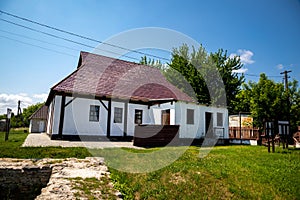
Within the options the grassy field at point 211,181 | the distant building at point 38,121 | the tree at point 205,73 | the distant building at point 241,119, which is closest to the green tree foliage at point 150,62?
the tree at point 205,73

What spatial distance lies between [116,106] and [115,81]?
2055 mm

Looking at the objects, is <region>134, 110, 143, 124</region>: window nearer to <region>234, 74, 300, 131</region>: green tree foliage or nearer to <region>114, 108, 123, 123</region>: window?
<region>114, 108, 123, 123</region>: window

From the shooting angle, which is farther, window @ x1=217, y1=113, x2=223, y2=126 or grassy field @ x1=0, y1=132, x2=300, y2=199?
window @ x1=217, y1=113, x2=223, y2=126

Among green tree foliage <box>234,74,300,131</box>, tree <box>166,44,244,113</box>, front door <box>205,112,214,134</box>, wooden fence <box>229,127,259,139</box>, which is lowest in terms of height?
wooden fence <box>229,127,259,139</box>

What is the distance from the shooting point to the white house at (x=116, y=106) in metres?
13.1

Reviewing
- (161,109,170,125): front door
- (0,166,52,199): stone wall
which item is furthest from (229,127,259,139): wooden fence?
(0,166,52,199): stone wall

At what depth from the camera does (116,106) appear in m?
14.6

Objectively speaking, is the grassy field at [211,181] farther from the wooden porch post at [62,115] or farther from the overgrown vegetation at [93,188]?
the wooden porch post at [62,115]

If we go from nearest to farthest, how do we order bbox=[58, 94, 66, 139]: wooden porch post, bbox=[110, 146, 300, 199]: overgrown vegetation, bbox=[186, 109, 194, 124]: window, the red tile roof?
bbox=[110, 146, 300, 199]: overgrown vegetation < bbox=[58, 94, 66, 139]: wooden porch post < the red tile roof < bbox=[186, 109, 194, 124]: window

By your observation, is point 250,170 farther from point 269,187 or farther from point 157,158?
point 157,158

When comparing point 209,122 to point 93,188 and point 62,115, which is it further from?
point 93,188

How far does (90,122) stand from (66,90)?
104 inches

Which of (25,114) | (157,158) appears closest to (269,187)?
(157,158)

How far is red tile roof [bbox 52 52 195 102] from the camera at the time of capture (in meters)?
13.4
